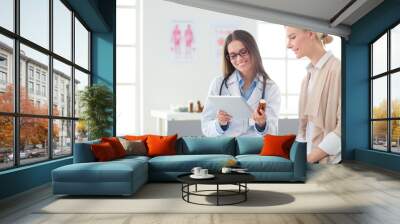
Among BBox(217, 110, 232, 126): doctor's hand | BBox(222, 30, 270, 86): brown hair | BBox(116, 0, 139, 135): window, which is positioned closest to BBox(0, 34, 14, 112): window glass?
BBox(217, 110, 232, 126): doctor's hand

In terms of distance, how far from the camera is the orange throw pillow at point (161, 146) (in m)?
6.79

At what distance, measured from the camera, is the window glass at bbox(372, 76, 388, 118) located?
8852 millimetres

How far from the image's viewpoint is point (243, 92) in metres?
10.1

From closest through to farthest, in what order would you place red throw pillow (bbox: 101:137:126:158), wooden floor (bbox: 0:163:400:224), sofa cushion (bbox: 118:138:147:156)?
wooden floor (bbox: 0:163:400:224) < red throw pillow (bbox: 101:137:126:158) < sofa cushion (bbox: 118:138:147:156)

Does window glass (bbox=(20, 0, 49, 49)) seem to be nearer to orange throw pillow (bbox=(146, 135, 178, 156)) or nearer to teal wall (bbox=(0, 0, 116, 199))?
teal wall (bbox=(0, 0, 116, 199))

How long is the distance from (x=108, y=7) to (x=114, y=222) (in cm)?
627

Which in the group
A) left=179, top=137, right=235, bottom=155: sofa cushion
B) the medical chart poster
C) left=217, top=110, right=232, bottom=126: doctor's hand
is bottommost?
left=179, top=137, right=235, bottom=155: sofa cushion

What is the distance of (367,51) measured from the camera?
31.8 ft

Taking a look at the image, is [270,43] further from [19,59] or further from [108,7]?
[19,59]

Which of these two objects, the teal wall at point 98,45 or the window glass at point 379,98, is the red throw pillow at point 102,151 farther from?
the window glass at point 379,98

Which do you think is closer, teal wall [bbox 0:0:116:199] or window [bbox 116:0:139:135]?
teal wall [bbox 0:0:116:199]

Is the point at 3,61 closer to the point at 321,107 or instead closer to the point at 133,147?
the point at 133,147

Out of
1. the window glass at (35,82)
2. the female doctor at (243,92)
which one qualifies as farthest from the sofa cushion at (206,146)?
the female doctor at (243,92)

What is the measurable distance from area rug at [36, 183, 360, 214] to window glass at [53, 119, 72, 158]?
81.3 inches
